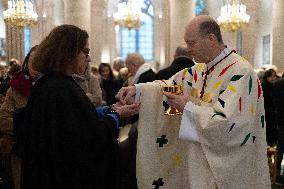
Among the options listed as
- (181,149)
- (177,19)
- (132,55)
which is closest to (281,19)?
(177,19)

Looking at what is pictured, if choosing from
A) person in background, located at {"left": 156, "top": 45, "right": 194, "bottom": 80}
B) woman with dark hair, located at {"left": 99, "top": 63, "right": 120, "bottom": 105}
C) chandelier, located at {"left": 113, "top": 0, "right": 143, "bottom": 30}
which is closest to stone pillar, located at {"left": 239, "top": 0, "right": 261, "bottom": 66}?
chandelier, located at {"left": 113, "top": 0, "right": 143, "bottom": 30}

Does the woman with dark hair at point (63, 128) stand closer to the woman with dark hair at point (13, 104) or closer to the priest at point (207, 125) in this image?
the priest at point (207, 125)

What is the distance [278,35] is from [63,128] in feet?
37.5

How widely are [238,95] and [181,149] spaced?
76 centimetres

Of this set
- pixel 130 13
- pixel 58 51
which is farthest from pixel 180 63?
pixel 130 13

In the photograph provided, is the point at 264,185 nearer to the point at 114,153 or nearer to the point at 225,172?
the point at 225,172

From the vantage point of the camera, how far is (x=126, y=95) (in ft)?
11.2

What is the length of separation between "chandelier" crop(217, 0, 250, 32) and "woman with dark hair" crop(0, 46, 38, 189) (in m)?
14.0

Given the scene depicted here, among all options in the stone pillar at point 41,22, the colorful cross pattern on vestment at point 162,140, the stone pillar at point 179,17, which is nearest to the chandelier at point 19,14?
the stone pillar at point 179,17

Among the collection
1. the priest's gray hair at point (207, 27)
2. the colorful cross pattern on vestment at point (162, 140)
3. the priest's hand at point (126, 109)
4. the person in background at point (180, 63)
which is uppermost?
the priest's gray hair at point (207, 27)

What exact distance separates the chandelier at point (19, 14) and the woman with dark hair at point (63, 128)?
14189mm

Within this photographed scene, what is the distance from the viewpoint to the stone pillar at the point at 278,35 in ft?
41.5

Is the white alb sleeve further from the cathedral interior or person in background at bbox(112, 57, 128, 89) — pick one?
person in background at bbox(112, 57, 128, 89)

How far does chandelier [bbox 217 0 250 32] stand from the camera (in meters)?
17.3
